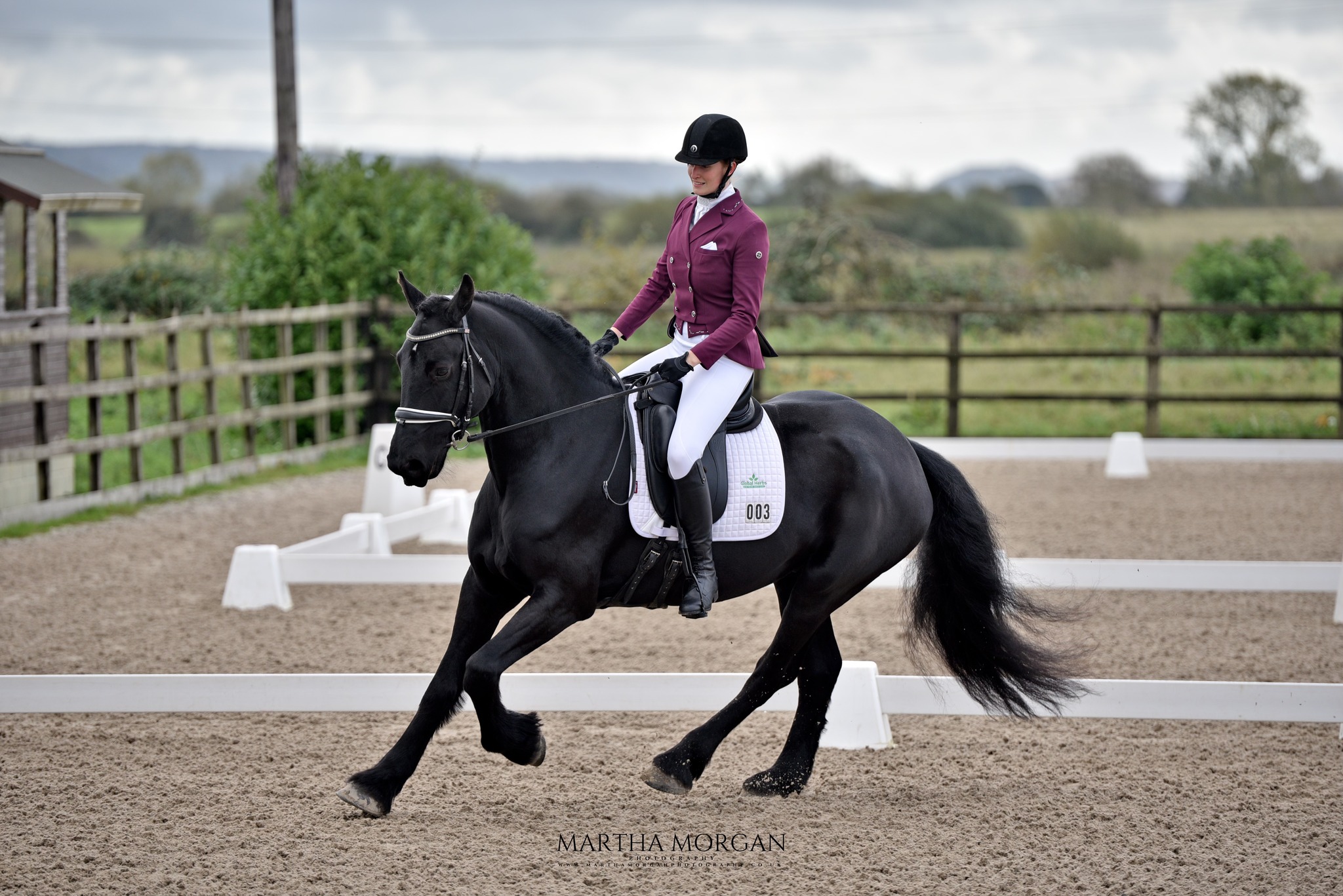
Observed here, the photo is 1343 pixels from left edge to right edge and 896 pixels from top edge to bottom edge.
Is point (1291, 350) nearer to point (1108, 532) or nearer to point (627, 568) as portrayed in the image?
point (1108, 532)

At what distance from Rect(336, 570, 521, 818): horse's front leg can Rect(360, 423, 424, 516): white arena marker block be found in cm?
501

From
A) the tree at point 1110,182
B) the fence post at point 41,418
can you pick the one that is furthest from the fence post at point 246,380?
the tree at point 1110,182

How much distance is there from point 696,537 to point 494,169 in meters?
119

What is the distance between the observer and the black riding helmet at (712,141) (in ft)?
13.6

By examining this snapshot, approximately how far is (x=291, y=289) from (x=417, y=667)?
26.4ft

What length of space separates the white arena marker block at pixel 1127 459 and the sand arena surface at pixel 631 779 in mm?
4264

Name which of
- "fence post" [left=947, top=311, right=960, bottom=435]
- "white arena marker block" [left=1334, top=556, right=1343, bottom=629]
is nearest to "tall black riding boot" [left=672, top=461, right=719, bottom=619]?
"white arena marker block" [left=1334, top=556, right=1343, bottom=629]

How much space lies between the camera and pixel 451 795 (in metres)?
4.30

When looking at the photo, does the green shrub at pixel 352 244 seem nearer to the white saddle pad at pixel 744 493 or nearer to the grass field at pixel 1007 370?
the grass field at pixel 1007 370

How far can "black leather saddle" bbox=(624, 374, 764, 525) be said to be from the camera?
416 cm

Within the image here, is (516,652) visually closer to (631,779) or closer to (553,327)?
(631,779)

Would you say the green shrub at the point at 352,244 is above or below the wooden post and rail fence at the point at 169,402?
above

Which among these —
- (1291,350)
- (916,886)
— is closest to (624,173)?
(1291,350)

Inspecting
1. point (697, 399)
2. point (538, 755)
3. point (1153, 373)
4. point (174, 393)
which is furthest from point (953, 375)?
point (538, 755)
